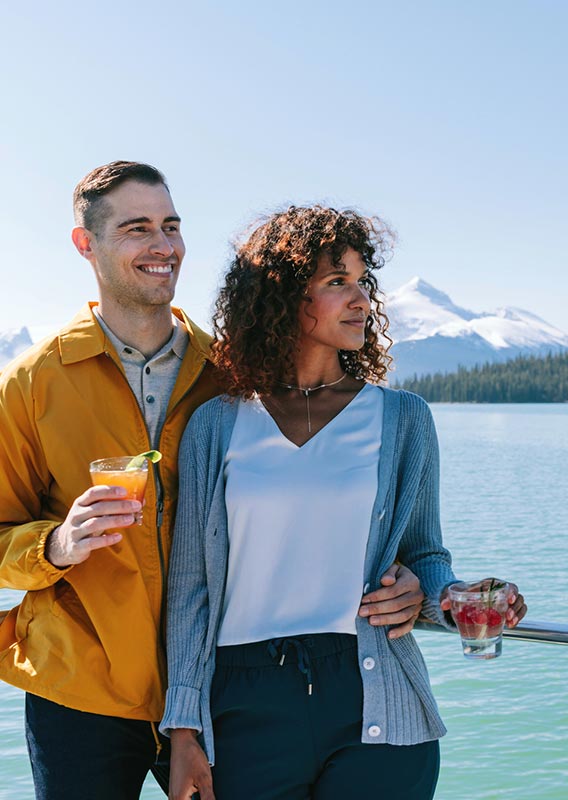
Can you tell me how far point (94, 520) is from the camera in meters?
2.06

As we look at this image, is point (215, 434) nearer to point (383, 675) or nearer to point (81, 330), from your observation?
point (81, 330)

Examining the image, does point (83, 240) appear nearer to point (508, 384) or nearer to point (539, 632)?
point (539, 632)

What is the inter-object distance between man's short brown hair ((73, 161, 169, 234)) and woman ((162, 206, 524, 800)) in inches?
16.2

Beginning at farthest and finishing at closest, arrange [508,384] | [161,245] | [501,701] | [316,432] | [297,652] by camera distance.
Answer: [508,384], [501,701], [161,245], [316,432], [297,652]

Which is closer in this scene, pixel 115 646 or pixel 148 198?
pixel 115 646

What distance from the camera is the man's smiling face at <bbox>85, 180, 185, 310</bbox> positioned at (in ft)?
8.24

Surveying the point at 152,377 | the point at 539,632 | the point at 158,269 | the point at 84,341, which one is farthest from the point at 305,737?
the point at 158,269

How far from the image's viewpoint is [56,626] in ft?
7.64

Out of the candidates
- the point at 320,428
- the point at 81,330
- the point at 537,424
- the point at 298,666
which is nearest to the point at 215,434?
the point at 320,428

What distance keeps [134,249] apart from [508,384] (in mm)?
113569

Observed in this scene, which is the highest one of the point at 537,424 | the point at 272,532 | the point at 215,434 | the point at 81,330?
the point at 81,330

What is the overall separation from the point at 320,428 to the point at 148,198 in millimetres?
798

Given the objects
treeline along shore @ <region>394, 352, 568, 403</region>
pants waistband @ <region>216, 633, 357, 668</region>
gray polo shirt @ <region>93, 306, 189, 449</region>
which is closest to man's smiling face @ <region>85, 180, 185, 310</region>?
gray polo shirt @ <region>93, 306, 189, 449</region>

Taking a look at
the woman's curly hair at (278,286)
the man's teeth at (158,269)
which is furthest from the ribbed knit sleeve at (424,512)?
the man's teeth at (158,269)
